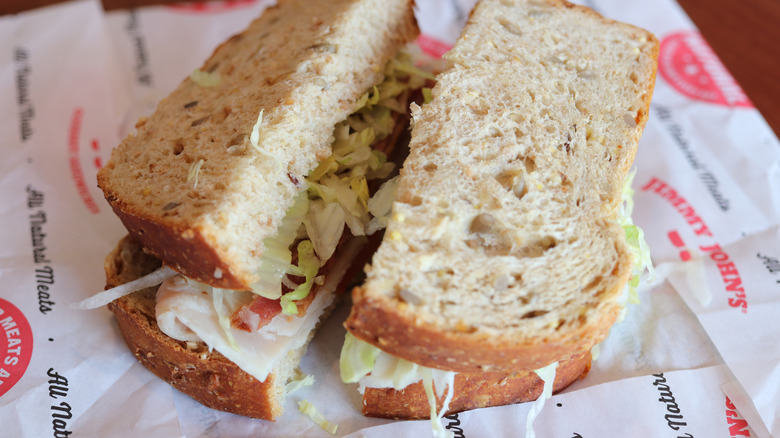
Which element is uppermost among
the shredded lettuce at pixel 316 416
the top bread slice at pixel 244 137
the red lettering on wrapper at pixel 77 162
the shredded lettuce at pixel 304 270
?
the top bread slice at pixel 244 137

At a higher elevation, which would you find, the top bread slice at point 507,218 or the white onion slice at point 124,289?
the top bread slice at point 507,218

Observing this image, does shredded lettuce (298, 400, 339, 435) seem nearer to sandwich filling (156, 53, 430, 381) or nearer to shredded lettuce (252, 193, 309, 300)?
sandwich filling (156, 53, 430, 381)

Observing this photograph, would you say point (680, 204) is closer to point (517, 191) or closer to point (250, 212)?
point (517, 191)

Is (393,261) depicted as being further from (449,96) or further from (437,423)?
(449,96)

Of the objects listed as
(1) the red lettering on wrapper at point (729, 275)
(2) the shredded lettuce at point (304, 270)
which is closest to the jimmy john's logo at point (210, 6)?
(2) the shredded lettuce at point (304, 270)

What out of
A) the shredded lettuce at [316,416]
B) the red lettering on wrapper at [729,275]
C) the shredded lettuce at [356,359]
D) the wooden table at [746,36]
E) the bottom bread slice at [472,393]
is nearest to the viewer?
the shredded lettuce at [356,359]

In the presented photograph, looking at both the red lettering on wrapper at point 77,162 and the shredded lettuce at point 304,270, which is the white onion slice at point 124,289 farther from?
the red lettering on wrapper at point 77,162

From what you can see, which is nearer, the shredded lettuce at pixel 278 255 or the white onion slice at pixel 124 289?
the shredded lettuce at pixel 278 255
